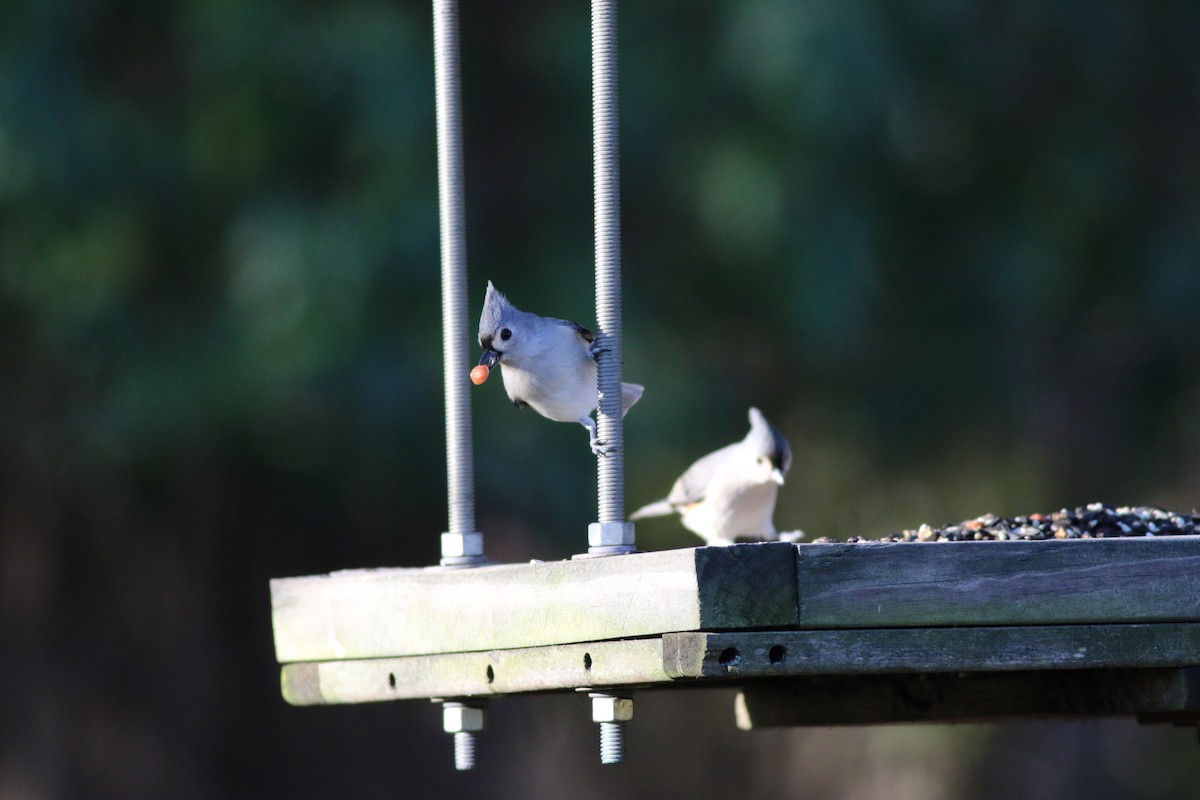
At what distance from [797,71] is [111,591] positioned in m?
3.86

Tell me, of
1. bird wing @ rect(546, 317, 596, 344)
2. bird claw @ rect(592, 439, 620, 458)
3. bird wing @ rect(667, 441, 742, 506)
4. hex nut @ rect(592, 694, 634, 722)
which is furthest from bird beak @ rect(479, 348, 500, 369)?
bird wing @ rect(667, 441, 742, 506)

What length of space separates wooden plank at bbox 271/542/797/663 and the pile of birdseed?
1.72ft

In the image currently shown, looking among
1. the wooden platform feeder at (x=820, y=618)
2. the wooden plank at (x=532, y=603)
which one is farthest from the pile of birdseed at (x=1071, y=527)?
the wooden plank at (x=532, y=603)

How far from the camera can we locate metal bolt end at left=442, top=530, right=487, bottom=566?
3.58m

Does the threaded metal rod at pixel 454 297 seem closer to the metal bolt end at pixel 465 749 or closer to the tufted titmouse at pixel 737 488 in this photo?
the metal bolt end at pixel 465 749

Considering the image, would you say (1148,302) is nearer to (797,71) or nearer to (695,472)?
(797,71)

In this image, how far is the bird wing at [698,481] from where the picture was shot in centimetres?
464

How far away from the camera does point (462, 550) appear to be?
3578 mm

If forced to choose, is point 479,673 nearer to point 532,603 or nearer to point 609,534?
point 532,603

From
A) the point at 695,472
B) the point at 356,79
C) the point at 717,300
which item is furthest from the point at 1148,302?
the point at 695,472

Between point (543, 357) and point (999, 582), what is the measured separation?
1012 millimetres

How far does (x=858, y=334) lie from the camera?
8.38 metres

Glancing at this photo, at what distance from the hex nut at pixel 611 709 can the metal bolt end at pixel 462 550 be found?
552 millimetres

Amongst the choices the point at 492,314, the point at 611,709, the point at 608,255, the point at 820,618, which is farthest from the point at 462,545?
the point at 820,618
